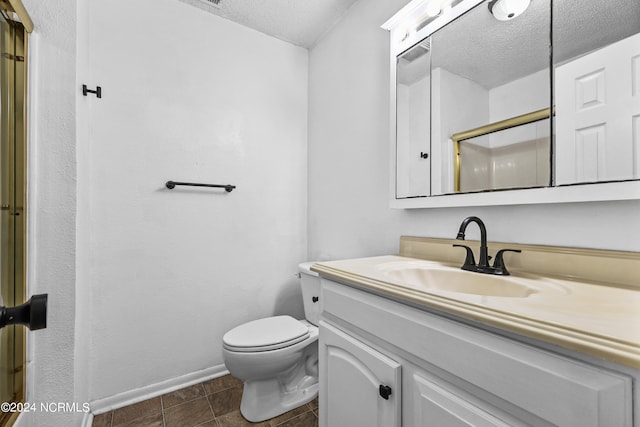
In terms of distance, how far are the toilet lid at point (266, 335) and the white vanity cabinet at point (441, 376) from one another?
1.28 ft

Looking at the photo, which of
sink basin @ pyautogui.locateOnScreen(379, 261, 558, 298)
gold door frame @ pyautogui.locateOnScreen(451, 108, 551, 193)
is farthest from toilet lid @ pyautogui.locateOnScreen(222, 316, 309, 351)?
gold door frame @ pyautogui.locateOnScreen(451, 108, 551, 193)

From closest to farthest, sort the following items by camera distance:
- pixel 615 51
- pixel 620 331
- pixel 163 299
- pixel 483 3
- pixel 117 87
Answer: pixel 620 331
pixel 615 51
pixel 483 3
pixel 117 87
pixel 163 299

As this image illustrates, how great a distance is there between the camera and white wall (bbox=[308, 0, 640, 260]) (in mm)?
858

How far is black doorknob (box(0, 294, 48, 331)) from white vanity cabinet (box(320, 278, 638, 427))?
2.41 feet

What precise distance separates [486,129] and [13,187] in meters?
1.53

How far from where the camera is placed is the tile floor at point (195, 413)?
1.35 metres

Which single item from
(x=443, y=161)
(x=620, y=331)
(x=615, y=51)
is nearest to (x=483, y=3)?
(x=615, y=51)

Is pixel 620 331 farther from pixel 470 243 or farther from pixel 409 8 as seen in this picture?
pixel 409 8

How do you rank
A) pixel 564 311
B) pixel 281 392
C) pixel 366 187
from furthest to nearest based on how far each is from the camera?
pixel 366 187 < pixel 281 392 < pixel 564 311

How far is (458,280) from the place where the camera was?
3.16 ft

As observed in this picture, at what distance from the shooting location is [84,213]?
1.32 meters

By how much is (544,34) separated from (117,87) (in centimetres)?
190

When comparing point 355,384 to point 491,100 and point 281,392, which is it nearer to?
point 281,392

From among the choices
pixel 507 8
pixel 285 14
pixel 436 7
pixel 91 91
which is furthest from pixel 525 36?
pixel 91 91
